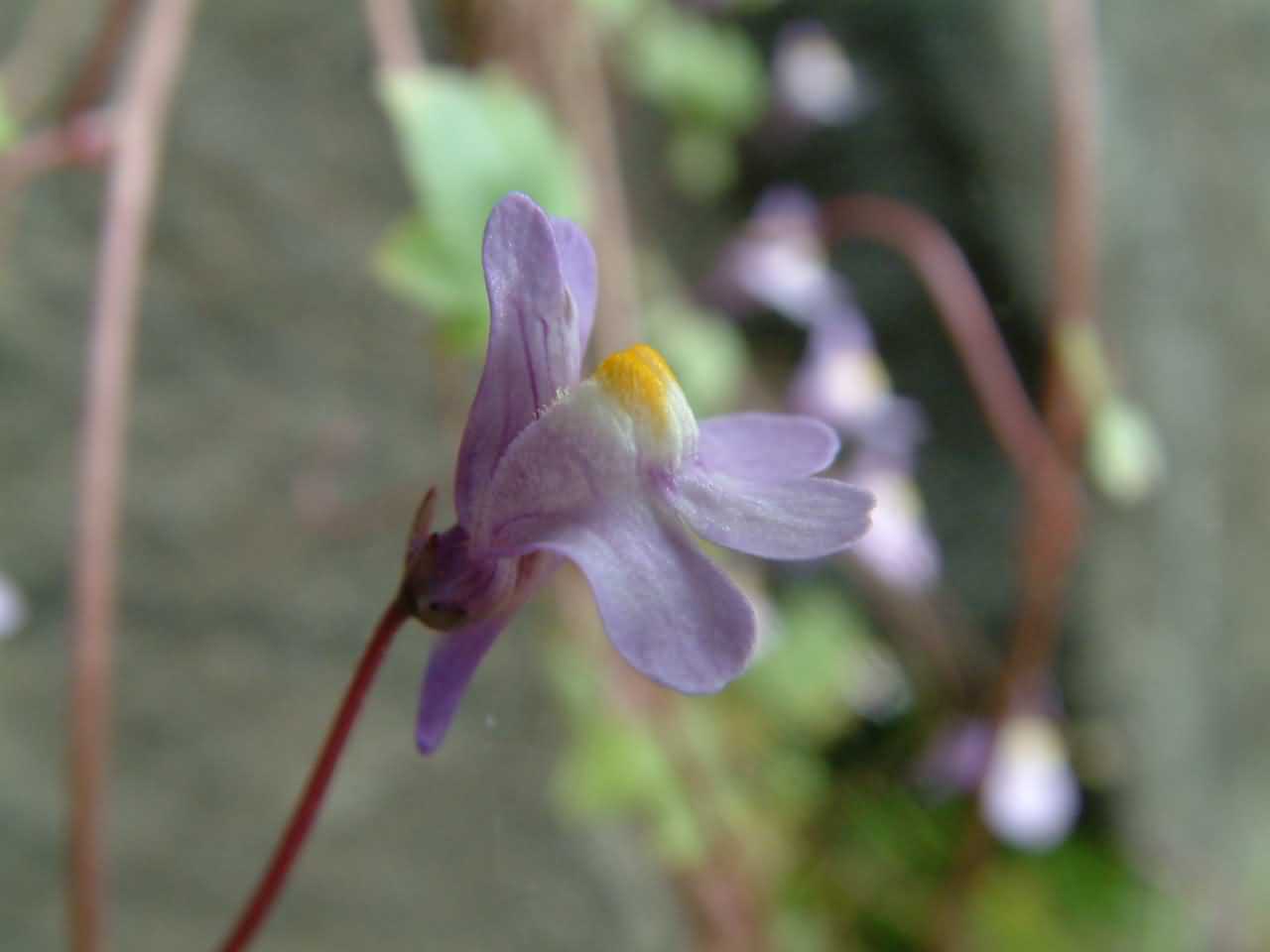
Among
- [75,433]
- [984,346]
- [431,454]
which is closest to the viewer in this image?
[75,433]

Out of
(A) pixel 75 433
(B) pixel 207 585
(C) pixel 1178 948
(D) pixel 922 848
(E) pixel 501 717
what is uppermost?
(A) pixel 75 433

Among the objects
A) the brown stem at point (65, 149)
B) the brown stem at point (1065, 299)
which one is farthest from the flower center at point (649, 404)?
the brown stem at point (1065, 299)

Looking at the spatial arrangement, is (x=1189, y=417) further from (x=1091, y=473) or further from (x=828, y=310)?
(x=828, y=310)

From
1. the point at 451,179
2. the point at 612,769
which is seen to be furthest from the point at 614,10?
the point at 612,769

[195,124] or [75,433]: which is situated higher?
[195,124]

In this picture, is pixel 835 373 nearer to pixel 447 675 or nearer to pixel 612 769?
pixel 612 769

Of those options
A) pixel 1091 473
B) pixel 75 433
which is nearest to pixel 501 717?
pixel 75 433

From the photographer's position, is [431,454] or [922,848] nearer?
[431,454]
